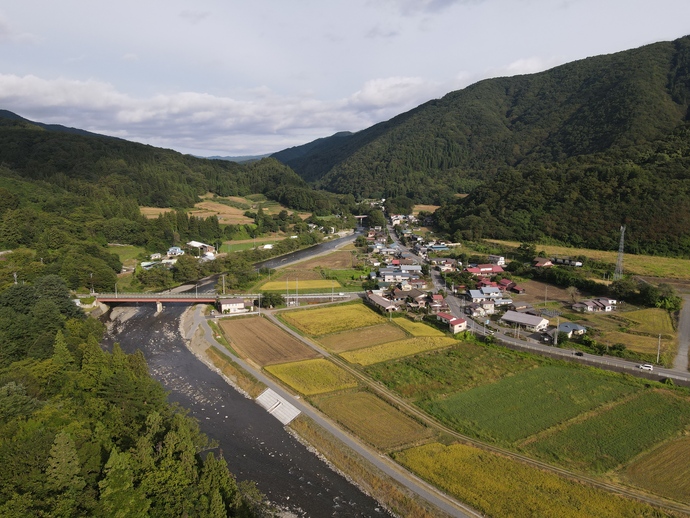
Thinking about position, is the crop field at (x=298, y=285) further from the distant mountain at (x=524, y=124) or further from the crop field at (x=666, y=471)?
the distant mountain at (x=524, y=124)

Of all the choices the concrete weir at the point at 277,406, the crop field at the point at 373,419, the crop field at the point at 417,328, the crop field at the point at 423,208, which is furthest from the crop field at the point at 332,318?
the crop field at the point at 423,208

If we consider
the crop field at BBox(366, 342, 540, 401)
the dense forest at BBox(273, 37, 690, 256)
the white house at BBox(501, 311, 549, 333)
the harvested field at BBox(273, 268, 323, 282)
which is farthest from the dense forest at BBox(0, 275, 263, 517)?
the dense forest at BBox(273, 37, 690, 256)

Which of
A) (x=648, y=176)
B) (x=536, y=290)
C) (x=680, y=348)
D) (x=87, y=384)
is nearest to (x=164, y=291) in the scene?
(x=87, y=384)

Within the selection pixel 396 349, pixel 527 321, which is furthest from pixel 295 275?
pixel 527 321

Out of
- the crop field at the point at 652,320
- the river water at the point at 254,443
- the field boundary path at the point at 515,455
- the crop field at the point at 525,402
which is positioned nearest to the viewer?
the field boundary path at the point at 515,455

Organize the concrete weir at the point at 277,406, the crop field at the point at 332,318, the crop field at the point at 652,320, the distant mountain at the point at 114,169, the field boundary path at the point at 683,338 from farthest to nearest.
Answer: the distant mountain at the point at 114,169 → the crop field at the point at 332,318 → the crop field at the point at 652,320 → the field boundary path at the point at 683,338 → the concrete weir at the point at 277,406

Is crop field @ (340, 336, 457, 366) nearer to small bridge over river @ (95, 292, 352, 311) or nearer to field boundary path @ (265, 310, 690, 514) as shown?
field boundary path @ (265, 310, 690, 514)

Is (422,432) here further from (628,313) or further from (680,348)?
(628,313)

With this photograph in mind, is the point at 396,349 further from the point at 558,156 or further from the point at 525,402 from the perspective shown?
the point at 558,156
